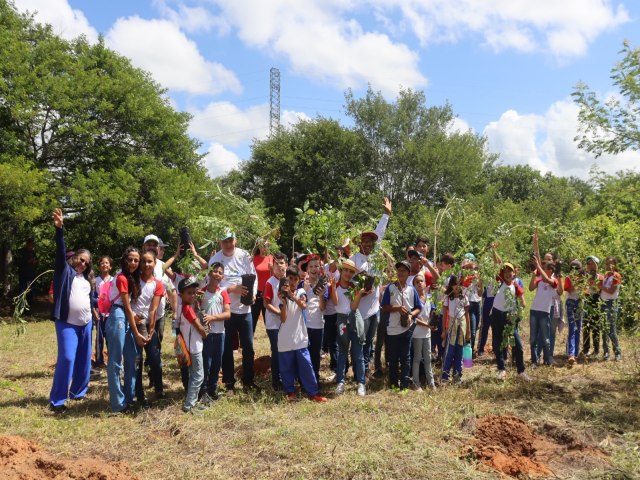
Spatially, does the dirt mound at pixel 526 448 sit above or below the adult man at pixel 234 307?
below

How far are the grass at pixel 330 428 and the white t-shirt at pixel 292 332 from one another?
26.5 inches

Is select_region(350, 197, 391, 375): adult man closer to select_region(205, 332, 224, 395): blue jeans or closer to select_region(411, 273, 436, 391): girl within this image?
select_region(411, 273, 436, 391): girl

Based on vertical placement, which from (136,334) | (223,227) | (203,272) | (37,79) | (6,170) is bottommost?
(136,334)

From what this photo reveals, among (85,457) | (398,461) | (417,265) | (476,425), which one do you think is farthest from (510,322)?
(85,457)

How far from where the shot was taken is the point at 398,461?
4.62 metres

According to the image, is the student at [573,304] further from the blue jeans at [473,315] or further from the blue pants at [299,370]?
the blue pants at [299,370]

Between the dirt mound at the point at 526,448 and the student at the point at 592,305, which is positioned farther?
the student at the point at 592,305

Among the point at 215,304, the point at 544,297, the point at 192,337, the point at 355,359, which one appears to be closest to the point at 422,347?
the point at 355,359

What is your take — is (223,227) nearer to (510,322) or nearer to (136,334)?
(136,334)

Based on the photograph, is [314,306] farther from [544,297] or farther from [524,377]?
[544,297]

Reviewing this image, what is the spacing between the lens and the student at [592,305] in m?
8.74

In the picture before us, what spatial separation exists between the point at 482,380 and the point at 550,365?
1607 millimetres

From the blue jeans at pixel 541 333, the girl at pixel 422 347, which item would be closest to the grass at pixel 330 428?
the girl at pixel 422 347

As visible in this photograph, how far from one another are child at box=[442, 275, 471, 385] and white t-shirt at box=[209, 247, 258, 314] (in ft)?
9.36
